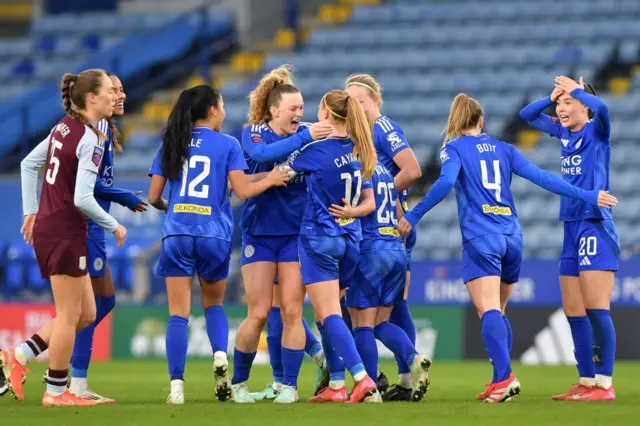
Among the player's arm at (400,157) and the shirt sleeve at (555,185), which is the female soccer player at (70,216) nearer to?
the player's arm at (400,157)

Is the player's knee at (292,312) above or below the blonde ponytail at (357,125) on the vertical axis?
below

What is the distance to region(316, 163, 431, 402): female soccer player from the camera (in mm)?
8039

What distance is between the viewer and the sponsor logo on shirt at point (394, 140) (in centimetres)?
853

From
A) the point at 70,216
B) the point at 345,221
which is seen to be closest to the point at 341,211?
the point at 345,221

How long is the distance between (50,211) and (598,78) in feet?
48.1

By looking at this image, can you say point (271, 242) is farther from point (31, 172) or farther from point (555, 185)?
point (555, 185)

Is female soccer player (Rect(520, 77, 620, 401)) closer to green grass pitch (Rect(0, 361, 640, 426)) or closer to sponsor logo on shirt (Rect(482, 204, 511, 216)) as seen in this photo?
green grass pitch (Rect(0, 361, 640, 426))

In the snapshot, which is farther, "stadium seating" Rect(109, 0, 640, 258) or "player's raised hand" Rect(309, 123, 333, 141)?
"stadium seating" Rect(109, 0, 640, 258)

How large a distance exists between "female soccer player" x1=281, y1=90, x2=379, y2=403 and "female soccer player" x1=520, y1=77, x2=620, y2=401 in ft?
5.56

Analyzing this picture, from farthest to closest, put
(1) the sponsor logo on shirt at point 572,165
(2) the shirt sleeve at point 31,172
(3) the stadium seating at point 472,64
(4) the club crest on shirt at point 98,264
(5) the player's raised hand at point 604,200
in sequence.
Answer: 1. (3) the stadium seating at point 472,64
2. (1) the sponsor logo on shirt at point 572,165
3. (4) the club crest on shirt at point 98,264
4. (5) the player's raised hand at point 604,200
5. (2) the shirt sleeve at point 31,172

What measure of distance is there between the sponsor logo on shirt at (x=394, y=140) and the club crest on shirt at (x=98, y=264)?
221 cm

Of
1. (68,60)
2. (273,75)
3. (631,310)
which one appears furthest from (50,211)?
(68,60)

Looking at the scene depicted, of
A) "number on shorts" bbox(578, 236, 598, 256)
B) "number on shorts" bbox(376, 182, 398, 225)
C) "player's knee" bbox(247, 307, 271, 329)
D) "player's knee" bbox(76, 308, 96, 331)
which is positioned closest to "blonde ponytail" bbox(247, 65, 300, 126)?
"number on shorts" bbox(376, 182, 398, 225)

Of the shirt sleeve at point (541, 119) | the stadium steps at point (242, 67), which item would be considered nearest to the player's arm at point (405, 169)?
the shirt sleeve at point (541, 119)
